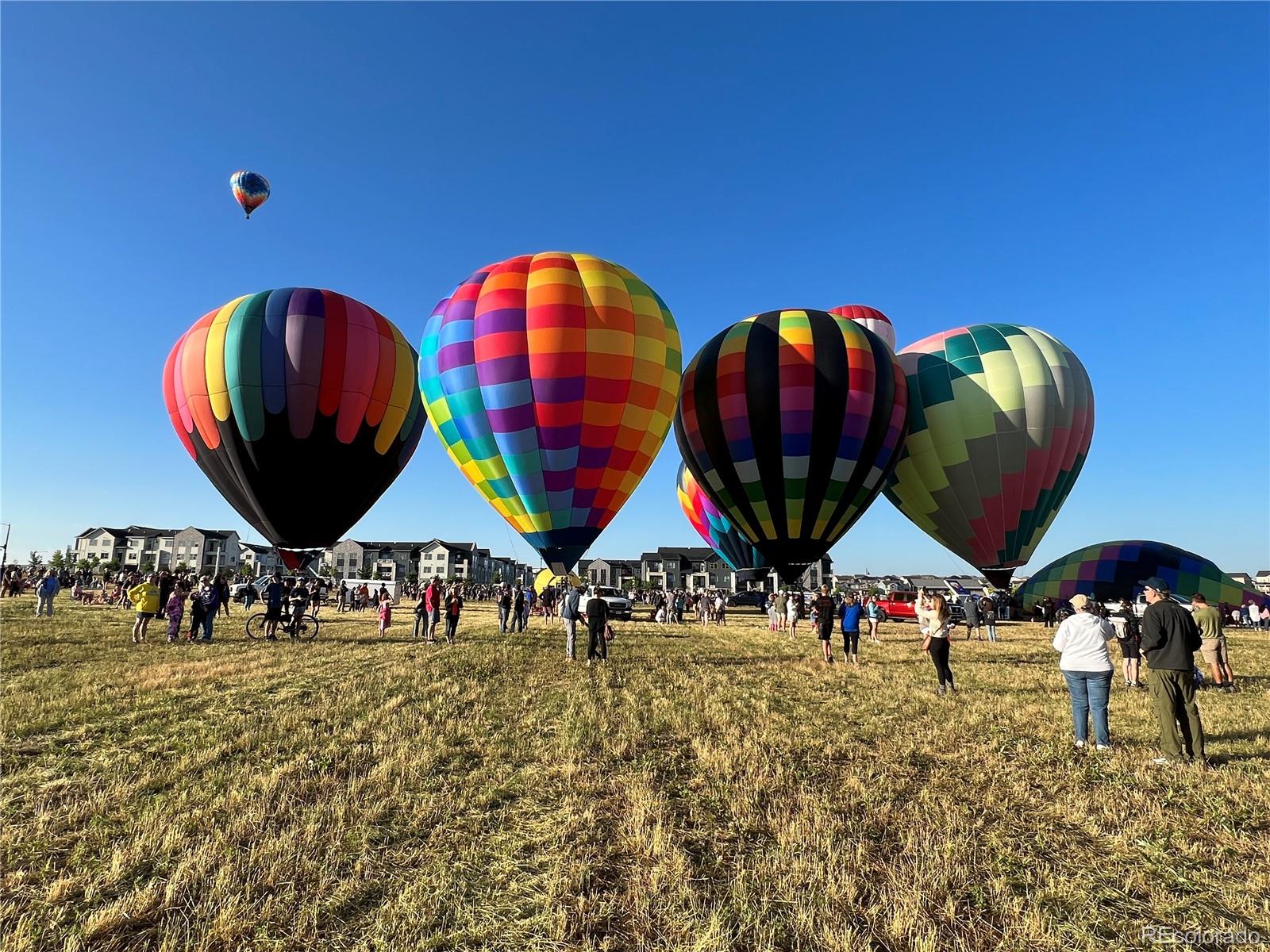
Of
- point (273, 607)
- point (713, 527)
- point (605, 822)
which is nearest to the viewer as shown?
point (605, 822)

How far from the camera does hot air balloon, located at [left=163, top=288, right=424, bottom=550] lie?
1811 cm

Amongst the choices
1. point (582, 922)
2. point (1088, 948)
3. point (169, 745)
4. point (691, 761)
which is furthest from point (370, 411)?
point (1088, 948)

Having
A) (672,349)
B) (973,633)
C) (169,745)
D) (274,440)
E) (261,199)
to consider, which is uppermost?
(261,199)

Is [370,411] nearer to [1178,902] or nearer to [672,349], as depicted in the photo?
[672,349]

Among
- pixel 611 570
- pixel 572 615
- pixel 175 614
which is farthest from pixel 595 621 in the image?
pixel 611 570

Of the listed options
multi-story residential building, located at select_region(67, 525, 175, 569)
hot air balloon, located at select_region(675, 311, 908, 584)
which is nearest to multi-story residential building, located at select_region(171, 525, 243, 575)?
multi-story residential building, located at select_region(67, 525, 175, 569)

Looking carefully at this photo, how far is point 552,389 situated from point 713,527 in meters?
17.3

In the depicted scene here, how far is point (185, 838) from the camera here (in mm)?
4051

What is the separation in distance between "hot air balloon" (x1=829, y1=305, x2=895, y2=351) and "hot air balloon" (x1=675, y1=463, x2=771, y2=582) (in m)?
11.1

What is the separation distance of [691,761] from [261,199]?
28.1 m

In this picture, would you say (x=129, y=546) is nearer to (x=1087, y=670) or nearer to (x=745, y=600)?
(x=745, y=600)

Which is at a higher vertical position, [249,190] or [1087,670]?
[249,190]

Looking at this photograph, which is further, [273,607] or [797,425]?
[797,425]

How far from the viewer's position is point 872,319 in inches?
1177
